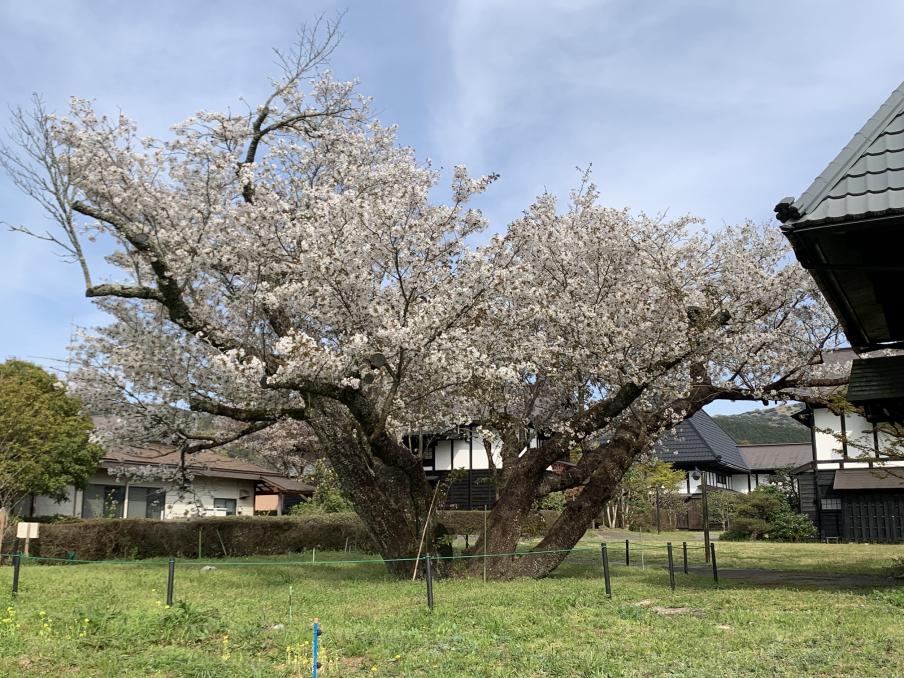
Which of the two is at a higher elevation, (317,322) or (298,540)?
(317,322)

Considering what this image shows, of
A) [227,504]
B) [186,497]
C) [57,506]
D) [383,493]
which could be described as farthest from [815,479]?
[57,506]

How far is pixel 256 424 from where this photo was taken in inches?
652

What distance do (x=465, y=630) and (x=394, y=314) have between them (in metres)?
5.73

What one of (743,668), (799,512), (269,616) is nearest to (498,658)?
(743,668)

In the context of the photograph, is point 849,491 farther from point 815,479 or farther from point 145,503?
point 145,503

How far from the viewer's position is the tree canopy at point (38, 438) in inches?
784

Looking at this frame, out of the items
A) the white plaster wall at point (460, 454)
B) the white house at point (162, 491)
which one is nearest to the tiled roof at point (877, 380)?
the white house at point (162, 491)

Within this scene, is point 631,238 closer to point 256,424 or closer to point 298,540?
point 256,424

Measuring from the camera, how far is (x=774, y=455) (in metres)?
49.2

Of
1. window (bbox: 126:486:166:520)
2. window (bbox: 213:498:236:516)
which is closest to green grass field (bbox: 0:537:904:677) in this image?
window (bbox: 126:486:166:520)

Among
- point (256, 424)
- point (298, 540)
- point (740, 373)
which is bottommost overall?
point (298, 540)

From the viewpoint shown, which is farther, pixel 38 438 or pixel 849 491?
pixel 849 491

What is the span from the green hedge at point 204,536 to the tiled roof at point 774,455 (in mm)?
28708

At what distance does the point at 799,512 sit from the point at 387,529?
78.8 feet
